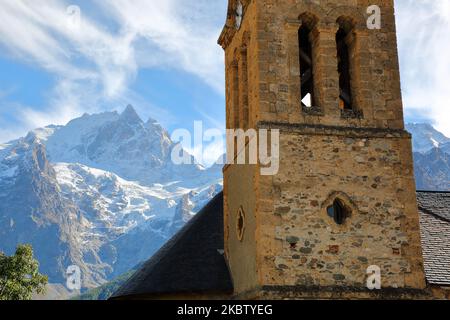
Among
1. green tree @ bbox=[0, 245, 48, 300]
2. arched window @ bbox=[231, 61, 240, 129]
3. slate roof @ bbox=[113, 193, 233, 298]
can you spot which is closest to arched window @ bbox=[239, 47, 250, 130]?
arched window @ bbox=[231, 61, 240, 129]

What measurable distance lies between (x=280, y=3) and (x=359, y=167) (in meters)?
4.50

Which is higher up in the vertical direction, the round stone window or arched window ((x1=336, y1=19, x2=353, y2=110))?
arched window ((x1=336, y1=19, x2=353, y2=110))

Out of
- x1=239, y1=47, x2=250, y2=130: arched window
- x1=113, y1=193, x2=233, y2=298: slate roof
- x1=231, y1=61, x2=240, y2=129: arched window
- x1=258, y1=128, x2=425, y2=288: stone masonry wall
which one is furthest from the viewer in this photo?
x1=231, y1=61, x2=240, y2=129: arched window

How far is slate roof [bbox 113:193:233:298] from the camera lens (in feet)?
55.1

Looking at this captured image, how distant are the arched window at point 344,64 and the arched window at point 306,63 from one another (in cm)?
78

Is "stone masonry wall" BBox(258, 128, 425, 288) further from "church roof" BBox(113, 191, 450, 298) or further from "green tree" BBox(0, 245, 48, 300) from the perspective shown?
"green tree" BBox(0, 245, 48, 300)

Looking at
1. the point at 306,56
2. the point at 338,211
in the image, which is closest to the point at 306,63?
the point at 306,56

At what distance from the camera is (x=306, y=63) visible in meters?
17.1

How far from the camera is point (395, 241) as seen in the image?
48.4ft

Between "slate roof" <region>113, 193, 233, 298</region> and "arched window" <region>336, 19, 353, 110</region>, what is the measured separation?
538 centimetres

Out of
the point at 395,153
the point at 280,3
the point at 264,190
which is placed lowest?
the point at 264,190
